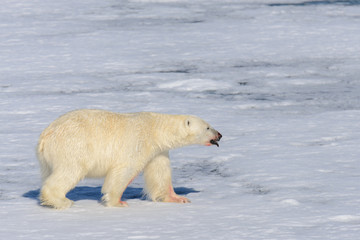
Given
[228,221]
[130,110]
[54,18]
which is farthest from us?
[54,18]

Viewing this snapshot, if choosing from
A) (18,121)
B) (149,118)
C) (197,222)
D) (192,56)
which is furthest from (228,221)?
(192,56)

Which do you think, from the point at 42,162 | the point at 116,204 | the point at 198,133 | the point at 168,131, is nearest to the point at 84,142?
the point at 42,162

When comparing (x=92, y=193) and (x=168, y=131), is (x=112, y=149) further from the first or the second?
Result: (x=92, y=193)

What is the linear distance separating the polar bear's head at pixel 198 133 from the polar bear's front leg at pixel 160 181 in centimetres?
21

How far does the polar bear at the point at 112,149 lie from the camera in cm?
418

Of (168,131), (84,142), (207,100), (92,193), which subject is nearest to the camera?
(84,142)

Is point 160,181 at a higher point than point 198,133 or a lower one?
lower

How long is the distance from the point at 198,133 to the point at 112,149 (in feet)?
1.83

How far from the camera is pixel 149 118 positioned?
4.52 metres

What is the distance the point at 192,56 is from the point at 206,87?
1791mm

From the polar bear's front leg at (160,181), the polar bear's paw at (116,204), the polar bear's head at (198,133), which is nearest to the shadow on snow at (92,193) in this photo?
the polar bear's front leg at (160,181)

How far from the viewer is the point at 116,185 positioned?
428 cm

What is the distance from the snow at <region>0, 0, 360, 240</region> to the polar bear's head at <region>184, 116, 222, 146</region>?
34 centimetres

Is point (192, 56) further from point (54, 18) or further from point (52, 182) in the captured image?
point (52, 182)
